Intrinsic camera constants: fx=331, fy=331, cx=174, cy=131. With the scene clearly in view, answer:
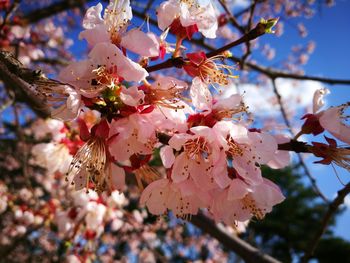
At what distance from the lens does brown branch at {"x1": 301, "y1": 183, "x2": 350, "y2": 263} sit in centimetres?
142

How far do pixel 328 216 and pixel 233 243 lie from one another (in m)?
0.82

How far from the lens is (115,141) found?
3.50ft

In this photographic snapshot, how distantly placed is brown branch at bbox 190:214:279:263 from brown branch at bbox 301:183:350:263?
33 cm

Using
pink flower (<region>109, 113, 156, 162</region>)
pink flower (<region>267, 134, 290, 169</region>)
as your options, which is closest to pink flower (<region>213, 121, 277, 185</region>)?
pink flower (<region>267, 134, 290, 169</region>)

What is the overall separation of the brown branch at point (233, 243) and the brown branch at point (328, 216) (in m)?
0.33

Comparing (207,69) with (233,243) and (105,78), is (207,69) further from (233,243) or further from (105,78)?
(233,243)

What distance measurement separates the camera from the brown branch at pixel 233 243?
85.0 inches

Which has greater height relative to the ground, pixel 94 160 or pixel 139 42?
pixel 139 42

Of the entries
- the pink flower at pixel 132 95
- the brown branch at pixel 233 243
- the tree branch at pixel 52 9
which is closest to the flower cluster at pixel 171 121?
the pink flower at pixel 132 95

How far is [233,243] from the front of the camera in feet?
7.41

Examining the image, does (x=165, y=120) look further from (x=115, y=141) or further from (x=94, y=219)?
(x=94, y=219)

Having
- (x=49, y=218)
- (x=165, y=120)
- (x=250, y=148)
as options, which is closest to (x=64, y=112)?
(x=165, y=120)

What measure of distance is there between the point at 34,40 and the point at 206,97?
3913 millimetres

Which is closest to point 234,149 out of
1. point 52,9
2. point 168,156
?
point 168,156
